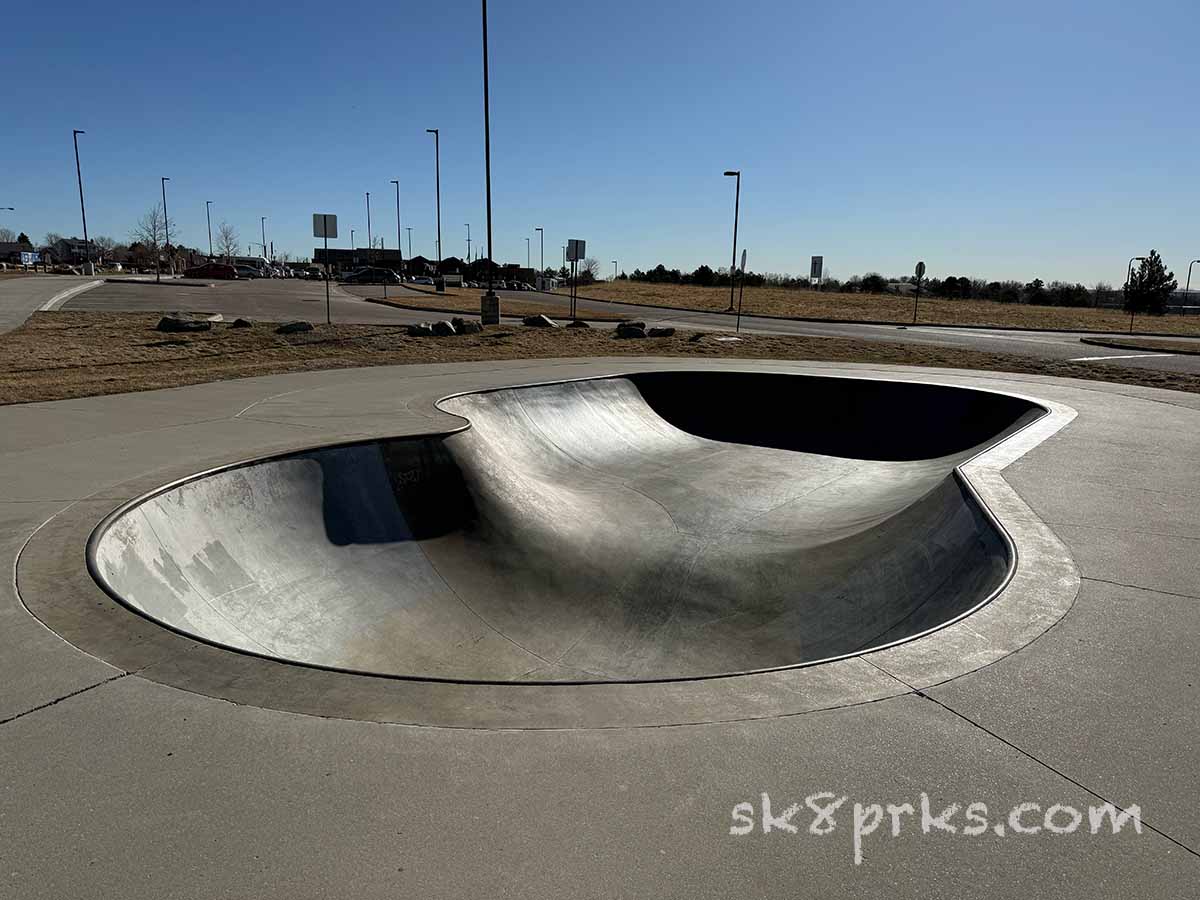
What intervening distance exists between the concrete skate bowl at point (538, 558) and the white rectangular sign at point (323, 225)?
12.1m

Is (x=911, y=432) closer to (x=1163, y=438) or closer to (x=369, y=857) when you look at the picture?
(x=1163, y=438)

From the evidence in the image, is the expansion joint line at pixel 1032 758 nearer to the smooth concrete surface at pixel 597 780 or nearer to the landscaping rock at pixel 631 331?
the smooth concrete surface at pixel 597 780

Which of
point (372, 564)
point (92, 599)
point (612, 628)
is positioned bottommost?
point (612, 628)

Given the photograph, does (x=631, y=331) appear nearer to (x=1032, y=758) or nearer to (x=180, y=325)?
(x=180, y=325)

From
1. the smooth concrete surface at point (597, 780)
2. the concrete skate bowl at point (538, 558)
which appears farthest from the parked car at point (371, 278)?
the smooth concrete surface at point (597, 780)

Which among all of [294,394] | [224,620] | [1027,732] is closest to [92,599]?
[224,620]

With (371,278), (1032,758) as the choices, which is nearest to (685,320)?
(1032,758)

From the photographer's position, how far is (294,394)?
12.3 m

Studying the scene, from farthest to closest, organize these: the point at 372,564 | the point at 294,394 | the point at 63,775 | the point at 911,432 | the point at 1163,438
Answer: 1. the point at 911,432
2. the point at 294,394
3. the point at 1163,438
4. the point at 372,564
5. the point at 63,775

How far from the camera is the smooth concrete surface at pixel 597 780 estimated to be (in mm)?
2387

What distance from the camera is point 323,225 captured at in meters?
21.5

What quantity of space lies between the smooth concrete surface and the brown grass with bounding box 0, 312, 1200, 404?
10833 mm

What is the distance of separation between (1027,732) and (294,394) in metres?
11.5

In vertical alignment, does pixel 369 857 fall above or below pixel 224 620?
above
